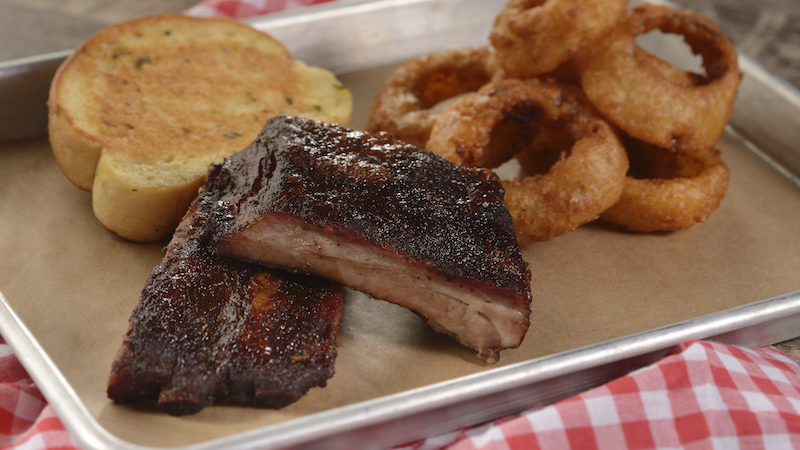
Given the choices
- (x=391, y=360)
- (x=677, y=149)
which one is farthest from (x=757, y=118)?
(x=391, y=360)

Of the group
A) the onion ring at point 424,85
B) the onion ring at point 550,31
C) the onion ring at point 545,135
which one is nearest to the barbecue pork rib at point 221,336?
the onion ring at point 545,135

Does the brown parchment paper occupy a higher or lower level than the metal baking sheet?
lower

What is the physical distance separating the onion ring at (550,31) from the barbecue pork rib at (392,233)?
834 millimetres

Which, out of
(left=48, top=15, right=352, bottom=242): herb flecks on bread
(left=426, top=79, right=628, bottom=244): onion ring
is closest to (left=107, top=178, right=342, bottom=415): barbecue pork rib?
(left=48, top=15, right=352, bottom=242): herb flecks on bread

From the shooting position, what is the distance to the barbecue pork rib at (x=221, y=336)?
6.91 ft

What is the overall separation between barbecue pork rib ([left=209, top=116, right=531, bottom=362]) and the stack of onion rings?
1.60 ft

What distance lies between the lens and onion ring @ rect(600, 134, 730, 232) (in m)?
3.06

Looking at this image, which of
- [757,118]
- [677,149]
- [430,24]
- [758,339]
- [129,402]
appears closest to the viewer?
[129,402]

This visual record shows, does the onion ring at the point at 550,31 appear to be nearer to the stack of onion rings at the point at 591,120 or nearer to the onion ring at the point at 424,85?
the stack of onion rings at the point at 591,120

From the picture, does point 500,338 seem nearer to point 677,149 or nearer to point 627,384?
point 627,384

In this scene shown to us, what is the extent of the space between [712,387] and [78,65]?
9.64 feet

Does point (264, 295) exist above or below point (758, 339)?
above

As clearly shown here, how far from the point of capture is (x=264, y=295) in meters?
2.31

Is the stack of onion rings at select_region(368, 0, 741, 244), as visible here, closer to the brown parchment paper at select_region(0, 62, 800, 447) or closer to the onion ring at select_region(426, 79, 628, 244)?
the onion ring at select_region(426, 79, 628, 244)
